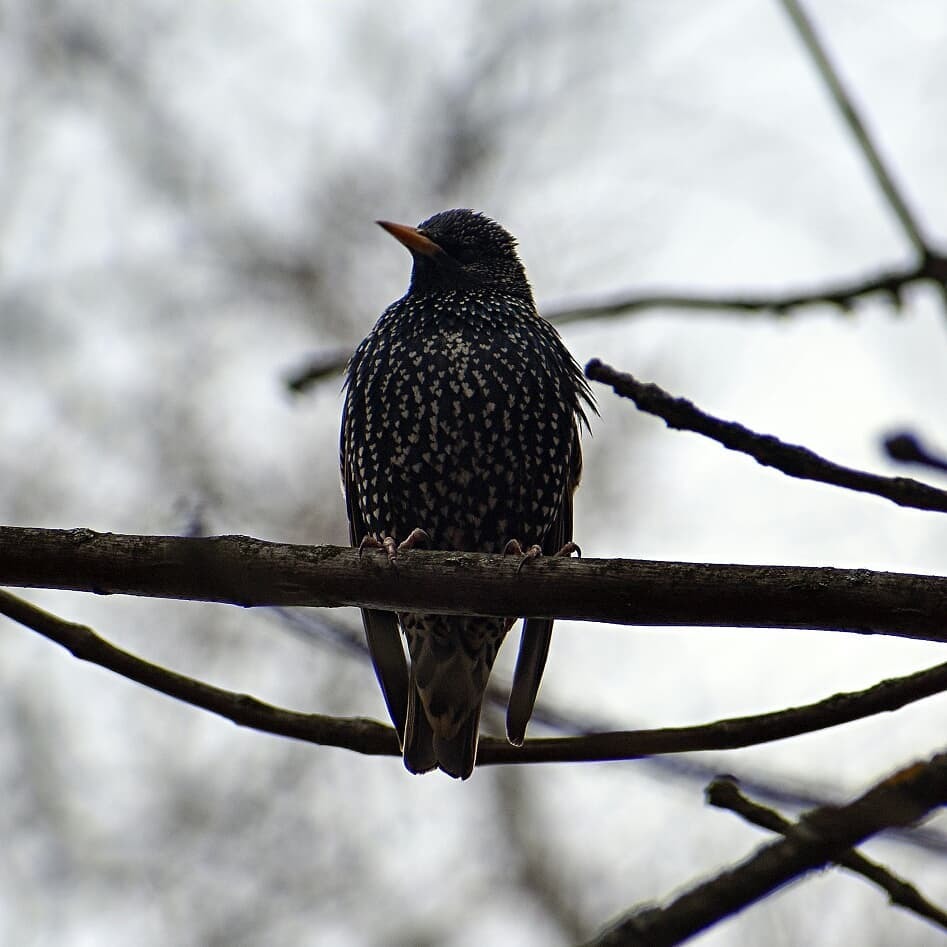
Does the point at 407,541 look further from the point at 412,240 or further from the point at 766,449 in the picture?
the point at 766,449

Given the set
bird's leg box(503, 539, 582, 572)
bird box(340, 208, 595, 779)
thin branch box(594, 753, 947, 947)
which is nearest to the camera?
thin branch box(594, 753, 947, 947)

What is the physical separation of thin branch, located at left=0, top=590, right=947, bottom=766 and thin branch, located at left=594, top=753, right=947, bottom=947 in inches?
39.1

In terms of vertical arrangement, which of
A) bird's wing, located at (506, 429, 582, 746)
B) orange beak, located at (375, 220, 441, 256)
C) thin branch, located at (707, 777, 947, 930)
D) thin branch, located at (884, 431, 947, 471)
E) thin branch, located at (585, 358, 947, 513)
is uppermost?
orange beak, located at (375, 220, 441, 256)

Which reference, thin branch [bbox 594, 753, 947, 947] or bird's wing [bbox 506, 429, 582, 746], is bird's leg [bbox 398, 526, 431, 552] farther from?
thin branch [bbox 594, 753, 947, 947]

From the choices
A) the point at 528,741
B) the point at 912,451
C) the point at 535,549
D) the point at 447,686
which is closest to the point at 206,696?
the point at 528,741

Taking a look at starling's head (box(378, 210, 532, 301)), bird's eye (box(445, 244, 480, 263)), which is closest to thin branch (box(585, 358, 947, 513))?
starling's head (box(378, 210, 532, 301))

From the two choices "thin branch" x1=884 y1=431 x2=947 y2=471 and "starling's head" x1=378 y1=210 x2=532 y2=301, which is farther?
"starling's head" x1=378 y1=210 x2=532 y2=301

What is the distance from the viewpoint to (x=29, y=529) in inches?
120

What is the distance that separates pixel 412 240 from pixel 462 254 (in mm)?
287

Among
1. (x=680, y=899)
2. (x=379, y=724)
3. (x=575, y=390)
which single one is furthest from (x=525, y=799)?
(x=680, y=899)

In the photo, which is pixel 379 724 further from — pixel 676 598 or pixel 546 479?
pixel 546 479

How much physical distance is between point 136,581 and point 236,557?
24cm

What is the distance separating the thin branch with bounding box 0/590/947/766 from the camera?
254cm

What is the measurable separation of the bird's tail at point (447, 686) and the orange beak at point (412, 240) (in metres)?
1.78
